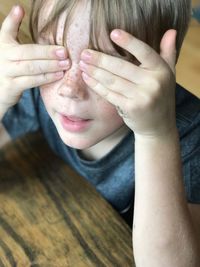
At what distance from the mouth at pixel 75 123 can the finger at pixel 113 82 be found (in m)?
0.12

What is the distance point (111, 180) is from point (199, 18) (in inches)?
31.4

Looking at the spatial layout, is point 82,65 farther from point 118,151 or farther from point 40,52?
point 118,151

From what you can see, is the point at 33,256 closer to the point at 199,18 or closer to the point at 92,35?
the point at 92,35

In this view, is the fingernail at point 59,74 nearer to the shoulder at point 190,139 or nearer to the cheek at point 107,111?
the cheek at point 107,111

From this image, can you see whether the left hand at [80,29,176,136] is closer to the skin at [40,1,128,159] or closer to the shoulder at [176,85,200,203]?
the skin at [40,1,128,159]

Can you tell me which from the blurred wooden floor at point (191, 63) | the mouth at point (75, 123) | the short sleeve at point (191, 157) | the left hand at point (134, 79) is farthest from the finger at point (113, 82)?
the blurred wooden floor at point (191, 63)

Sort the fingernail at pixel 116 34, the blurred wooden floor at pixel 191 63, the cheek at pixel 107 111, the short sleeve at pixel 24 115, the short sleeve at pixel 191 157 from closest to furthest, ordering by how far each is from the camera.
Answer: the fingernail at pixel 116 34 < the cheek at pixel 107 111 < the short sleeve at pixel 191 157 < the short sleeve at pixel 24 115 < the blurred wooden floor at pixel 191 63

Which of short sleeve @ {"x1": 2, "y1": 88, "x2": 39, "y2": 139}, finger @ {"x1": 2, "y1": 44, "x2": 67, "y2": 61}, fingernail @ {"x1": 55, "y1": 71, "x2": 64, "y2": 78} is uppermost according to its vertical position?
finger @ {"x1": 2, "y1": 44, "x2": 67, "y2": 61}

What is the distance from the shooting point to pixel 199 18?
1.45m

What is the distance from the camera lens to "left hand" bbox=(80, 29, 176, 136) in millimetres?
542

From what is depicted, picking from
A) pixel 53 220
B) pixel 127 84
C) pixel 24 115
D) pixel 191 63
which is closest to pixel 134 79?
pixel 127 84

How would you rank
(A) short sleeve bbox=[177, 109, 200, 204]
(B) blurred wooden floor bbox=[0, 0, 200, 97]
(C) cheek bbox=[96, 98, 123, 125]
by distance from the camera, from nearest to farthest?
(C) cheek bbox=[96, 98, 123, 125] → (A) short sleeve bbox=[177, 109, 200, 204] → (B) blurred wooden floor bbox=[0, 0, 200, 97]

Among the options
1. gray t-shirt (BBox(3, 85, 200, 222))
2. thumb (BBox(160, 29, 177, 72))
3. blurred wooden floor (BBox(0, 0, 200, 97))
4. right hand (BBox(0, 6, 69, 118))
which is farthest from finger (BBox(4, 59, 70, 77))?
blurred wooden floor (BBox(0, 0, 200, 97))

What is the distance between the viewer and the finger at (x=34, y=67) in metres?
0.60
